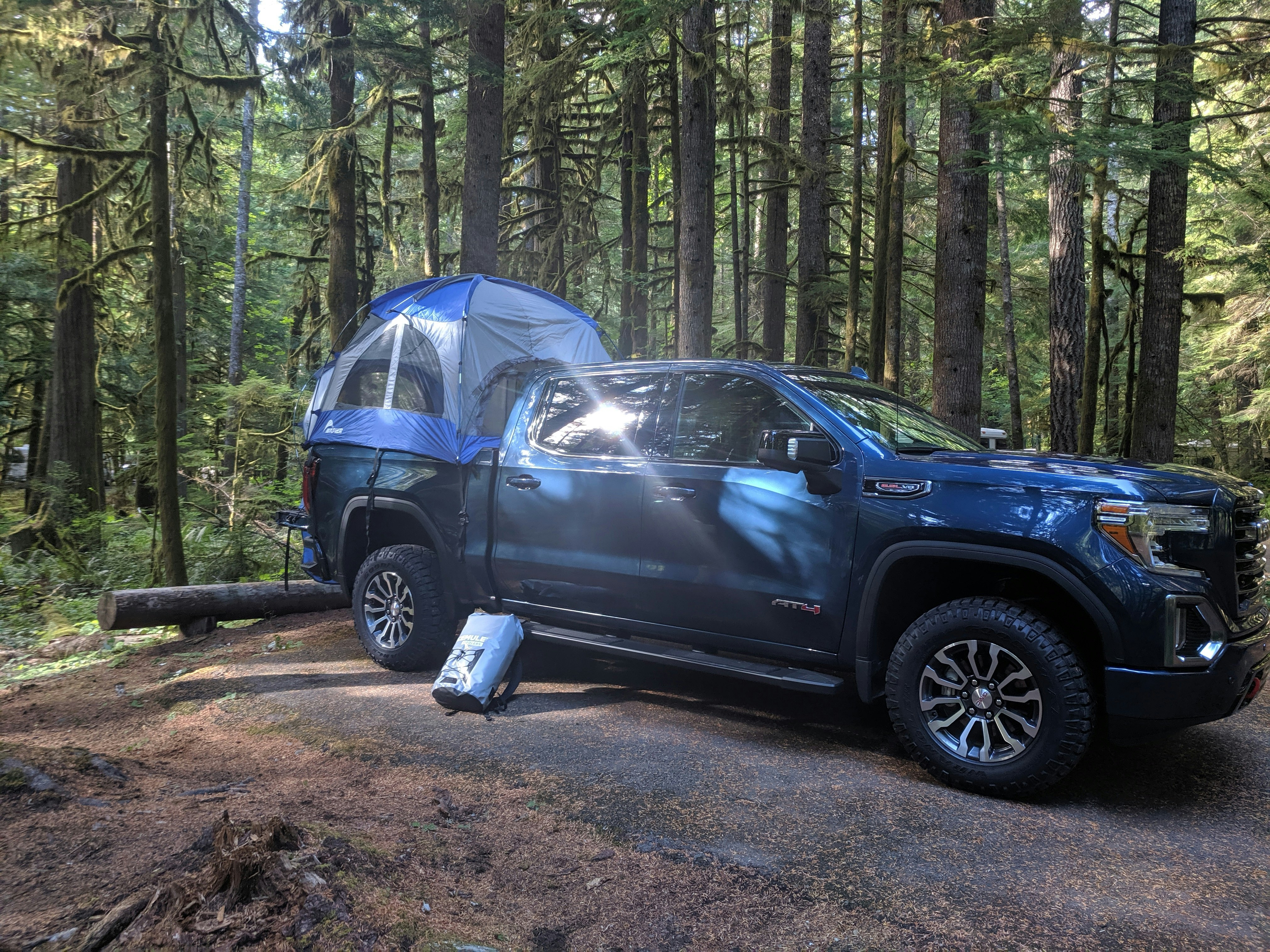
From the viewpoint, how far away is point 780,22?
605 inches

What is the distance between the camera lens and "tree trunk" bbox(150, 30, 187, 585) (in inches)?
394

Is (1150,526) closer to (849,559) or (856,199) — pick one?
(849,559)

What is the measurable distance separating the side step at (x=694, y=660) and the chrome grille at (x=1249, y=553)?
6.42 ft

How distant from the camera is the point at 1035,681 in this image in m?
3.88

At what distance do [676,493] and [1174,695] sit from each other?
2.69 m

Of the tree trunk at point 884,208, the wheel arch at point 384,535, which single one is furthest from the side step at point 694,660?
the tree trunk at point 884,208

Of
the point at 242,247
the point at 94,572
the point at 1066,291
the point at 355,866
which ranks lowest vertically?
the point at 94,572

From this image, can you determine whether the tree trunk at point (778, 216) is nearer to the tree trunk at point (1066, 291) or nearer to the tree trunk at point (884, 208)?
the tree trunk at point (884, 208)

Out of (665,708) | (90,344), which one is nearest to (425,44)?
(90,344)

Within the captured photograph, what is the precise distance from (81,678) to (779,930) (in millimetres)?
6658

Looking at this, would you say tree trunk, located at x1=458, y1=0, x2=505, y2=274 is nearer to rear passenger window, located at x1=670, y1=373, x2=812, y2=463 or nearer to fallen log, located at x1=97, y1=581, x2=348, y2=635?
fallen log, located at x1=97, y1=581, x2=348, y2=635

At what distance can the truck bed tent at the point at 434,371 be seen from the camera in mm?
6336

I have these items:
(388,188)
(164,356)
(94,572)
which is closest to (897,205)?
(388,188)

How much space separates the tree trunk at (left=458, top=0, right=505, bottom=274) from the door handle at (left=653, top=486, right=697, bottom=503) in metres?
6.47
